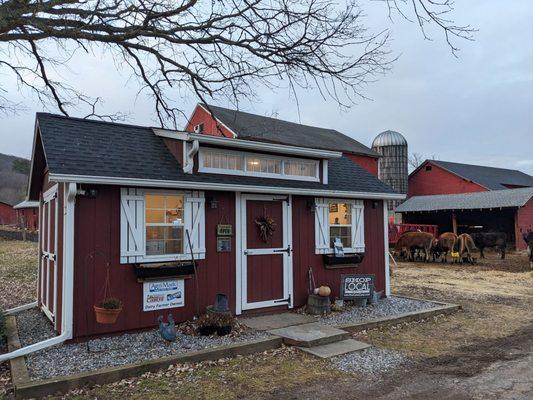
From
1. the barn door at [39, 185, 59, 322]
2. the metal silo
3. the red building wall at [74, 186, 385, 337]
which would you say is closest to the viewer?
the red building wall at [74, 186, 385, 337]

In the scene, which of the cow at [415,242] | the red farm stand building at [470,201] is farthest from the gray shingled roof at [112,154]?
the red farm stand building at [470,201]

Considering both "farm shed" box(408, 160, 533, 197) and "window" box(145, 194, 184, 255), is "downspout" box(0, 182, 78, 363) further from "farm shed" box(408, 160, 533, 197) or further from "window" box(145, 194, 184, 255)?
"farm shed" box(408, 160, 533, 197)

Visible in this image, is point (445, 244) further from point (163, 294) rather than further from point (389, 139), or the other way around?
point (389, 139)

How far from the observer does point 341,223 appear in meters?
9.38

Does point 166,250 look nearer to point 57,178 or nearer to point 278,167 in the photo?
point 57,178

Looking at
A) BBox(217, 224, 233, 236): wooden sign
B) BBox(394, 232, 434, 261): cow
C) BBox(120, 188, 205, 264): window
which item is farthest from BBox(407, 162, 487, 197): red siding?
BBox(120, 188, 205, 264): window

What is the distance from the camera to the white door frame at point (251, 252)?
7.91 metres

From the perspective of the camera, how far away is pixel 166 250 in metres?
7.23

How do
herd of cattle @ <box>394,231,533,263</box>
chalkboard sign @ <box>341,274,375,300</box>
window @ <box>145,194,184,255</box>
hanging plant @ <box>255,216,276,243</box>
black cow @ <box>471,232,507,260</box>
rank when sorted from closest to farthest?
1. window @ <box>145,194,184,255</box>
2. hanging plant @ <box>255,216,276,243</box>
3. chalkboard sign @ <box>341,274,375,300</box>
4. herd of cattle @ <box>394,231,533,263</box>
5. black cow @ <box>471,232,507,260</box>

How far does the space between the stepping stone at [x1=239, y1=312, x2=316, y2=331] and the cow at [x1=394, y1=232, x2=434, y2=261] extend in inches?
509

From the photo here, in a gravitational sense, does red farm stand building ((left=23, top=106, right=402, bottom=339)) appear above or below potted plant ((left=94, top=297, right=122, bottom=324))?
above

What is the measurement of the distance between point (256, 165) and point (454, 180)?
28.6 metres

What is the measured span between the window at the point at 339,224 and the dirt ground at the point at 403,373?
2057mm

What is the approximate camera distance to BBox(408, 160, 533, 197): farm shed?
32.8 m
